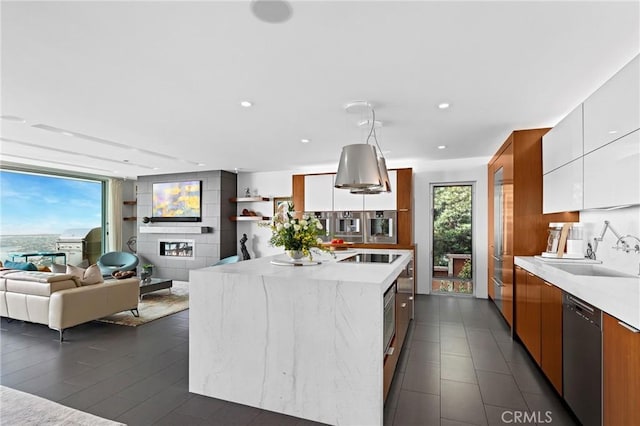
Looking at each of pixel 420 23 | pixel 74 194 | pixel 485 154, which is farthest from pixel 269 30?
pixel 74 194

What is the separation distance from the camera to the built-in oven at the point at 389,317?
2221mm

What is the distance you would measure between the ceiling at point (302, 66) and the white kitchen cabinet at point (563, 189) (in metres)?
0.64

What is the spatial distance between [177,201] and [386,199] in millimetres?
4959

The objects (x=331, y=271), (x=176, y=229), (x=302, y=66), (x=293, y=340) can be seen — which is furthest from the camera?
(x=176, y=229)

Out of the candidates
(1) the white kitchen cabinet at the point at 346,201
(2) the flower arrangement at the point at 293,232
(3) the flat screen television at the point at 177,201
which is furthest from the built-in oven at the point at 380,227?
(3) the flat screen television at the point at 177,201

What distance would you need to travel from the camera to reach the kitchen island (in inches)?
78.5

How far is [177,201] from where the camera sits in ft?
25.0

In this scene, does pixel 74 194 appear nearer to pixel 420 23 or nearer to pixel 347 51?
pixel 347 51

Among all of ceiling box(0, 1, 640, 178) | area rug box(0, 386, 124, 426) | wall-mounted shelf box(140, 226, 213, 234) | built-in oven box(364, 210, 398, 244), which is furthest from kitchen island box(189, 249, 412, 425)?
wall-mounted shelf box(140, 226, 213, 234)

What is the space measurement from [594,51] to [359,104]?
1751 millimetres

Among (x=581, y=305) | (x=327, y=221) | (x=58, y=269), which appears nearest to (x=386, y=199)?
(x=327, y=221)

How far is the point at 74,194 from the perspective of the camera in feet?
24.6

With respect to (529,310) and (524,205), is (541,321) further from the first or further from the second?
(524,205)

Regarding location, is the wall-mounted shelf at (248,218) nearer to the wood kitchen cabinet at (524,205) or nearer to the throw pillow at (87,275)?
the throw pillow at (87,275)
